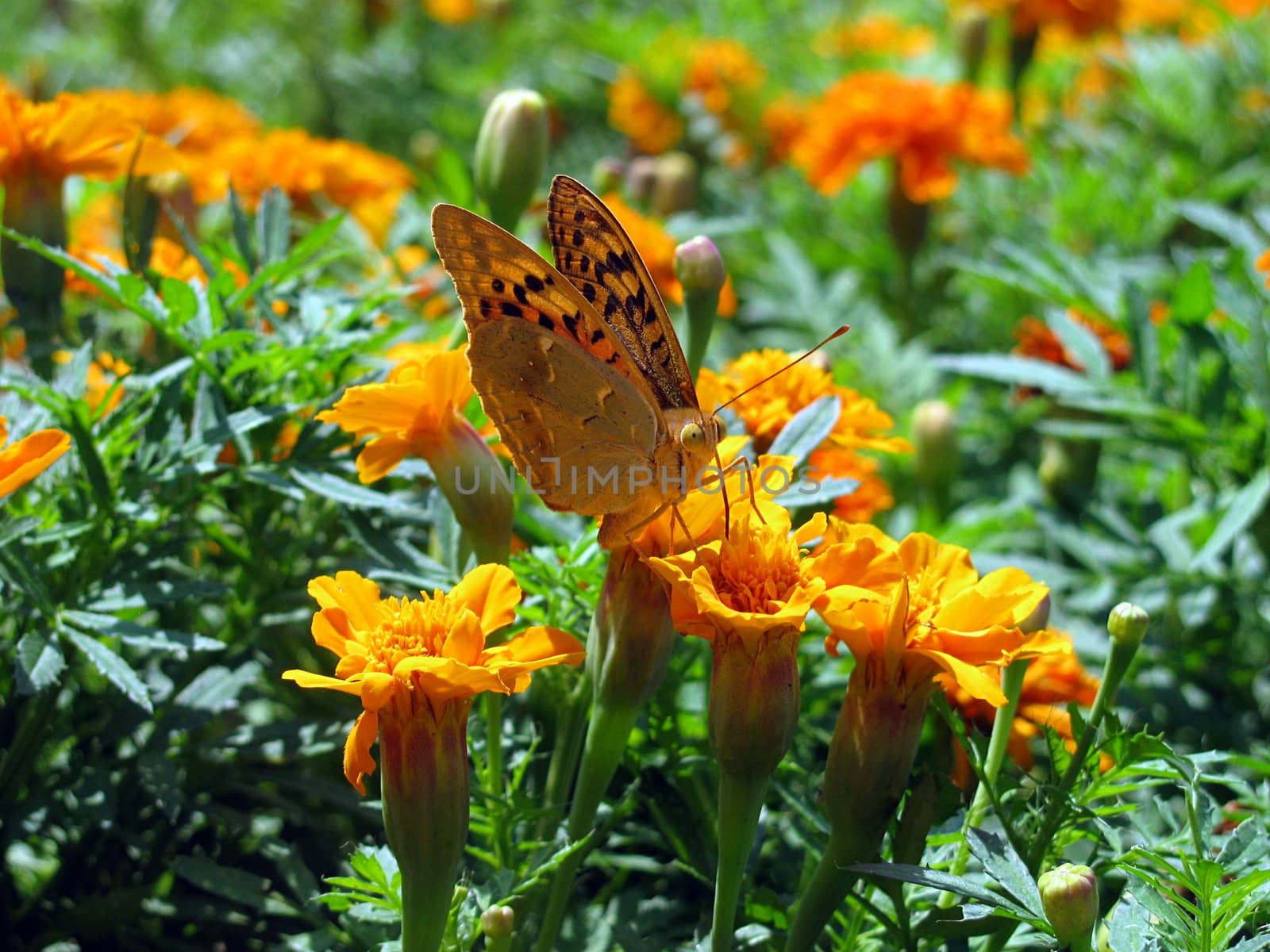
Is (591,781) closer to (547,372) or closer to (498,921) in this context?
(498,921)

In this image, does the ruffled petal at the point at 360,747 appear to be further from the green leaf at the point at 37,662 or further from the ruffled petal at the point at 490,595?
the green leaf at the point at 37,662

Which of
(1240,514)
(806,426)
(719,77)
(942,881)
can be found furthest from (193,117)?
(942,881)

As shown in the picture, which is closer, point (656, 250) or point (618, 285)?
point (618, 285)

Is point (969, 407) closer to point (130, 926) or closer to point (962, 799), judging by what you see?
point (962, 799)

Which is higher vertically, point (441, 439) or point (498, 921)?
point (441, 439)

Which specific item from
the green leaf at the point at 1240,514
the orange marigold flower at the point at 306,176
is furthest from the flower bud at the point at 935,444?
the orange marigold flower at the point at 306,176
